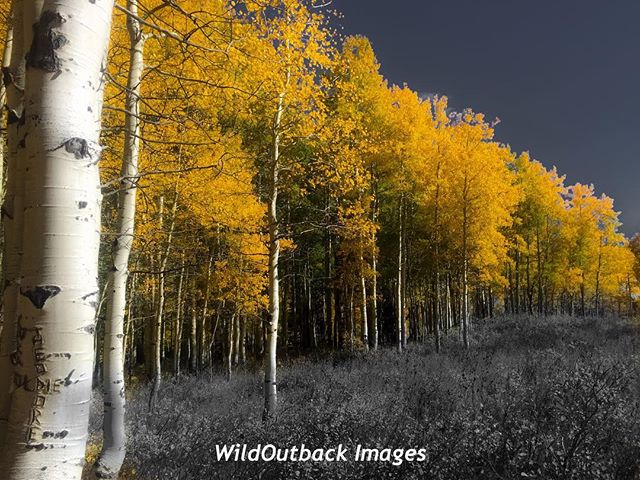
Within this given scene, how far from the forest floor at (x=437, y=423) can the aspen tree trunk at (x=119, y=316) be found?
524mm

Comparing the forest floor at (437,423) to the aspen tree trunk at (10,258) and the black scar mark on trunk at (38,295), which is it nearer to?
the aspen tree trunk at (10,258)

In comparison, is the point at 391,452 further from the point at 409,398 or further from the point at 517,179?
the point at 517,179

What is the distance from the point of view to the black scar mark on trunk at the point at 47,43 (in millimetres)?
1392

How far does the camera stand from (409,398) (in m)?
7.73

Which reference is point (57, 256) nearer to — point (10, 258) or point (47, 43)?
point (10, 258)

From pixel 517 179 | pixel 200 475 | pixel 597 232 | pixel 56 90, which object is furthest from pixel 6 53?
pixel 597 232

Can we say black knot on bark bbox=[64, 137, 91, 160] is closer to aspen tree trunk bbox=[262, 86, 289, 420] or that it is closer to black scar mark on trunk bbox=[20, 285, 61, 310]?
black scar mark on trunk bbox=[20, 285, 61, 310]

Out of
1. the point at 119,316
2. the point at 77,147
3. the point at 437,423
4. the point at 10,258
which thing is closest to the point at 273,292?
the point at 119,316

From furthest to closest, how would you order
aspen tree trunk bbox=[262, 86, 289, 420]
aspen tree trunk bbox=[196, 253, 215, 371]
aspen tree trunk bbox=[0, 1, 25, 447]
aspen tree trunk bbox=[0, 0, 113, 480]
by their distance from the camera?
aspen tree trunk bbox=[196, 253, 215, 371]
aspen tree trunk bbox=[262, 86, 289, 420]
aspen tree trunk bbox=[0, 1, 25, 447]
aspen tree trunk bbox=[0, 0, 113, 480]

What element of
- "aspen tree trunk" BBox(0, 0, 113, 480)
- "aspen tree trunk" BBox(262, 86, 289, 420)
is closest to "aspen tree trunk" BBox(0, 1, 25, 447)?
"aspen tree trunk" BBox(0, 0, 113, 480)

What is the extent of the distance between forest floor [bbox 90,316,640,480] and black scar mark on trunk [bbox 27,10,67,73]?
364 centimetres

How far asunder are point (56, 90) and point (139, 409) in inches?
355

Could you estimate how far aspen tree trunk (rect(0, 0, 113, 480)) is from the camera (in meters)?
1.31

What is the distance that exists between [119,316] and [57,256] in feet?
12.0
